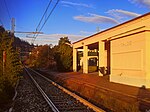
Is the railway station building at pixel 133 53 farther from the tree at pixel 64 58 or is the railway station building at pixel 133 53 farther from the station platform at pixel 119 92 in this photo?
the tree at pixel 64 58

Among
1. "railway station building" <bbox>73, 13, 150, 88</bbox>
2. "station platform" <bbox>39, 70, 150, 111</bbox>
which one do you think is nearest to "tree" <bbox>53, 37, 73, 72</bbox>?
"railway station building" <bbox>73, 13, 150, 88</bbox>

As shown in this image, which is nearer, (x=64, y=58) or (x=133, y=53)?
(x=133, y=53)

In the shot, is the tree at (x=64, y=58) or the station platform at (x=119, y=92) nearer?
the station platform at (x=119, y=92)

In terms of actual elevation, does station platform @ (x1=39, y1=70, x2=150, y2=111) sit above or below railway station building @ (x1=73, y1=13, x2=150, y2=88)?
below

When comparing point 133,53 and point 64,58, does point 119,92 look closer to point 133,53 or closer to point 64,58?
point 133,53

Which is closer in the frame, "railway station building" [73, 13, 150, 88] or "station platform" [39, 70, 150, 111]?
"station platform" [39, 70, 150, 111]

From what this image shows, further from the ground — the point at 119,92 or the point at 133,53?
the point at 133,53

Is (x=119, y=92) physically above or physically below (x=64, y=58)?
below

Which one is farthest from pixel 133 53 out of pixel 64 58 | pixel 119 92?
pixel 64 58

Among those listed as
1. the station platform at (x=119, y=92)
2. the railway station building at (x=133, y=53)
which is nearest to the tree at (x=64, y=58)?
the railway station building at (x=133, y=53)

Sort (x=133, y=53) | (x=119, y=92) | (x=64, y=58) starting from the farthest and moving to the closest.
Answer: (x=64, y=58) < (x=133, y=53) < (x=119, y=92)

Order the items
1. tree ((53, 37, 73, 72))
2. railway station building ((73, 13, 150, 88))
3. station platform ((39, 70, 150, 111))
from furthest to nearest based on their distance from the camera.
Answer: tree ((53, 37, 73, 72)), railway station building ((73, 13, 150, 88)), station platform ((39, 70, 150, 111))

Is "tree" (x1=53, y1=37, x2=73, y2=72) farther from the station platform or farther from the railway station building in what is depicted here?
the station platform

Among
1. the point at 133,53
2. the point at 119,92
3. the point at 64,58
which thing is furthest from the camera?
the point at 64,58
